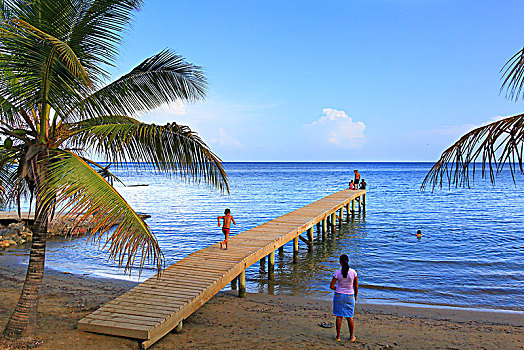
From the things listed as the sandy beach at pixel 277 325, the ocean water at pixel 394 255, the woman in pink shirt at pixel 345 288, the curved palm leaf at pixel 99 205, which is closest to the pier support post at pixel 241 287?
the sandy beach at pixel 277 325

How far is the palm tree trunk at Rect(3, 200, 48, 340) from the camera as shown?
6418 millimetres

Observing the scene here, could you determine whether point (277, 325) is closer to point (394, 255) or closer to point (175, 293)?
point (175, 293)

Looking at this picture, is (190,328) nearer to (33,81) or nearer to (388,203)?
(33,81)

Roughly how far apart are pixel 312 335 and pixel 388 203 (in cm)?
3424

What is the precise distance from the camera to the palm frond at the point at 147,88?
6.74 meters

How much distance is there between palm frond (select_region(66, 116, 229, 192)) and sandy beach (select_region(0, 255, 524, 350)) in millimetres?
3081

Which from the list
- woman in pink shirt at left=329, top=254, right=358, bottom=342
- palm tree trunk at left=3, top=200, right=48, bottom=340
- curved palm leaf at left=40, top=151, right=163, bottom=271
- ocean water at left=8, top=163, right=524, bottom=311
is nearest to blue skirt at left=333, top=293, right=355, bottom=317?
woman in pink shirt at left=329, top=254, right=358, bottom=342

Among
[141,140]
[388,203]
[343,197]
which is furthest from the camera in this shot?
[388,203]

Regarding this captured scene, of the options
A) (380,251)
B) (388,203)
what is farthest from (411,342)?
(388,203)

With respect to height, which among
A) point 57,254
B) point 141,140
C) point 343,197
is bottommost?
point 57,254

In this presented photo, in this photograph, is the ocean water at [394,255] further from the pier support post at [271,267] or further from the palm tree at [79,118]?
the palm tree at [79,118]

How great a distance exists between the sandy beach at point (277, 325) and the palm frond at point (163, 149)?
3.08 metres

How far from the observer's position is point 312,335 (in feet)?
26.8

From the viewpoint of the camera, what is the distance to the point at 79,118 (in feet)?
23.0
